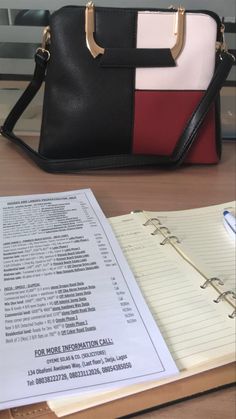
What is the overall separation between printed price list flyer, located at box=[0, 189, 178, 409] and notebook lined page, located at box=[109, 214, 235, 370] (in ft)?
0.04

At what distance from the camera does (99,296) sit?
40cm

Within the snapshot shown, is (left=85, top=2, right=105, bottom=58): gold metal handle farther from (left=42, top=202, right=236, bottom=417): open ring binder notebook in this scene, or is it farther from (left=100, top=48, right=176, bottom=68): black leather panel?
(left=42, top=202, right=236, bottom=417): open ring binder notebook

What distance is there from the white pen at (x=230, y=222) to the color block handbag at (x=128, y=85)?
0.57 ft

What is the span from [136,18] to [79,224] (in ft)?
1.09

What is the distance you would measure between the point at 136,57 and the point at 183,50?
74 millimetres

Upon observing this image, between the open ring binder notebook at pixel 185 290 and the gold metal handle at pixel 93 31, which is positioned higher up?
the gold metal handle at pixel 93 31

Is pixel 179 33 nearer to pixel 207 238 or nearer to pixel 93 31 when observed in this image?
pixel 93 31

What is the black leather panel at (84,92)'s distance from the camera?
0.64 m

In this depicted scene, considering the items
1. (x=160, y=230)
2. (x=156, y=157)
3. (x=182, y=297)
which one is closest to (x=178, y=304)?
(x=182, y=297)

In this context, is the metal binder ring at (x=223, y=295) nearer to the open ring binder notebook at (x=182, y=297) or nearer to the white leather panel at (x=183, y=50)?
the open ring binder notebook at (x=182, y=297)

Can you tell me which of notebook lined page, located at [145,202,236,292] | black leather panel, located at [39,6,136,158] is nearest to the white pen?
notebook lined page, located at [145,202,236,292]

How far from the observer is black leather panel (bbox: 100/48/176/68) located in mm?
646

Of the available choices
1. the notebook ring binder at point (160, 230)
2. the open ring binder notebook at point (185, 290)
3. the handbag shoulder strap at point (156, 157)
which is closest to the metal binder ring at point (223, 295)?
the open ring binder notebook at point (185, 290)

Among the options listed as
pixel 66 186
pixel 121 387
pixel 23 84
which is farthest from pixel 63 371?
pixel 23 84
